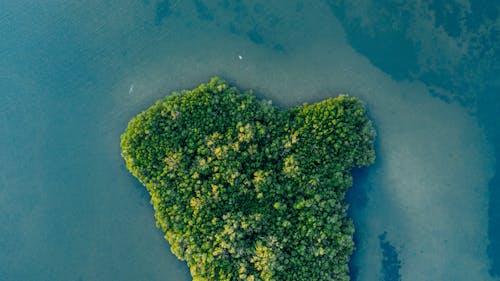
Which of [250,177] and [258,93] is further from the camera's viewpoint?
[258,93]

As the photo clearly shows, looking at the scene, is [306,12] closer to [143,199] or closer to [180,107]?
[180,107]

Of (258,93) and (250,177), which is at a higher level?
(258,93)

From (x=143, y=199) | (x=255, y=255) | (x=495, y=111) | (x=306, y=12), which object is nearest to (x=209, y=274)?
(x=255, y=255)

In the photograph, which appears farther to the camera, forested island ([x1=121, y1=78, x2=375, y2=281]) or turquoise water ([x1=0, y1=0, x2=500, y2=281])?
turquoise water ([x1=0, y1=0, x2=500, y2=281])

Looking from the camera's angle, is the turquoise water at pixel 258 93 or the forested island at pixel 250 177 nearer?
the forested island at pixel 250 177
